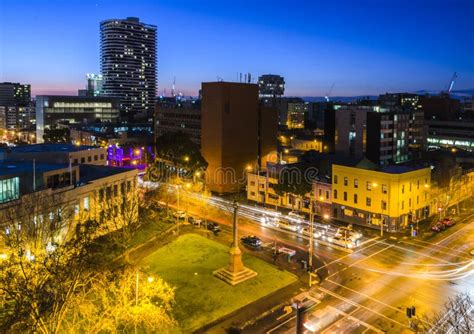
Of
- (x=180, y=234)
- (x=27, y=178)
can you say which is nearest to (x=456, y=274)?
(x=180, y=234)

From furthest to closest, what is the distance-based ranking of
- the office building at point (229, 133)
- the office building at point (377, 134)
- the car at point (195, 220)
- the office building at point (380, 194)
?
the office building at point (377, 134) → the office building at point (229, 133) → the car at point (195, 220) → the office building at point (380, 194)

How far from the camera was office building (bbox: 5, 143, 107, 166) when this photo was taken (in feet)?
233

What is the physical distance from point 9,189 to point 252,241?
1075 inches

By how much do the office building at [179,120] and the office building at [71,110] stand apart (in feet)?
230

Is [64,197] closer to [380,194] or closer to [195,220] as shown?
[195,220]

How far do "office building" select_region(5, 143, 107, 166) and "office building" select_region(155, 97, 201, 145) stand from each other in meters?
22.3

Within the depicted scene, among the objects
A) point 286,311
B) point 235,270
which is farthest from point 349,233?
point 286,311

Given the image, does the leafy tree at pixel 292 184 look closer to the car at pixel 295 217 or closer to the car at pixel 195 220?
the car at pixel 295 217

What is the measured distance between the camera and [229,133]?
272 feet

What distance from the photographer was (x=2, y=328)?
2136 cm

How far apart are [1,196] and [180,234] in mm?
21205

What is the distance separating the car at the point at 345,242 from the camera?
49666mm

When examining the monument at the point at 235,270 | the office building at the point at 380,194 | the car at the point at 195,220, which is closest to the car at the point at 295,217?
the office building at the point at 380,194

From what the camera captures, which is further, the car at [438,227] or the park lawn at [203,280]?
the car at [438,227]
